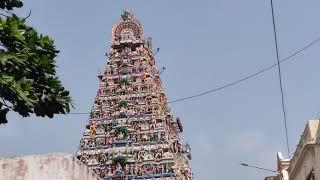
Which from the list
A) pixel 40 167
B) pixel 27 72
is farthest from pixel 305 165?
pixel 27 72

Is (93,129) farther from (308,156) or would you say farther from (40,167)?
(40,167)

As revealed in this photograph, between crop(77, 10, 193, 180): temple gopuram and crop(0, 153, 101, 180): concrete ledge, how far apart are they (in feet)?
106

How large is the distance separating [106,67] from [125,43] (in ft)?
7.96

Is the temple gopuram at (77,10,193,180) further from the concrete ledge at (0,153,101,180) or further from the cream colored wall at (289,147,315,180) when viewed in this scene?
the concrete ledge at (0,153,101,180)

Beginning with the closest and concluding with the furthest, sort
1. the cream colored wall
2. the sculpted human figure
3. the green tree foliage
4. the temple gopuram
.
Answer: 1. the green tree foliage
2. the cream colored wall
3. the temple gopuram
4. the sculpted human figure

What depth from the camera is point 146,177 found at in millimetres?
46281

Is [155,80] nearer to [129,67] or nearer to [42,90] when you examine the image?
[129,67]

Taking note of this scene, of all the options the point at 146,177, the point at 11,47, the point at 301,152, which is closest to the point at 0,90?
the point at 11,47

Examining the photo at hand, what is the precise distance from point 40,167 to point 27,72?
23.7ft

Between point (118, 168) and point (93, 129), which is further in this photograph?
point (93, 129)

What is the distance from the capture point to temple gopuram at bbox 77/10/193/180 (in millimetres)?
46750

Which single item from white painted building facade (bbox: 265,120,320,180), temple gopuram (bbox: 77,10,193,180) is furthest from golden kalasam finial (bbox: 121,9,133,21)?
white painted building facade (bbox: 265,120,320,180)

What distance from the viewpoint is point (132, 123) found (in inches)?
1898

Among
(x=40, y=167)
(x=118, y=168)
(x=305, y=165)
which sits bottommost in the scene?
(x=40, y=167)
